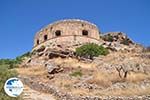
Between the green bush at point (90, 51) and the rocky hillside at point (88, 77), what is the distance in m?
1.04

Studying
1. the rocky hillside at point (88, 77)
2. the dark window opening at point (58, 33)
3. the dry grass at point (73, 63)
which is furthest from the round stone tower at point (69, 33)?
A: the dry grass at point (73, 63)

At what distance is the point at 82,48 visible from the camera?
41.8m

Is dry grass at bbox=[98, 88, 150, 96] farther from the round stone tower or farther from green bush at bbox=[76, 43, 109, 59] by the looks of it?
the round stone tower

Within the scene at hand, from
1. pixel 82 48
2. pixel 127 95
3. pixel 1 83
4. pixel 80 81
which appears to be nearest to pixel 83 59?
pixel 82 48

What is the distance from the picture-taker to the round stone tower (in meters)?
47.7

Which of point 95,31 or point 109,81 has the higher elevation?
point 95,31

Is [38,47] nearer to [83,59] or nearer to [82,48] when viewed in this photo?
[82,48]

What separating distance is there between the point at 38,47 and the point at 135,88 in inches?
1099

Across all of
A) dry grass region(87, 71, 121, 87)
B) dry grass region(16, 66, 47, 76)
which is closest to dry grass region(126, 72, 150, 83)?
dry grass region(87, 71, 121, 87)

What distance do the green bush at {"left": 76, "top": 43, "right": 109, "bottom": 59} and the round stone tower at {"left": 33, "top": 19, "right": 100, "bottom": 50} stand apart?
5071mm

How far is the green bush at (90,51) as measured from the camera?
1592 inches

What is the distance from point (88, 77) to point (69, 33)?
849 inches

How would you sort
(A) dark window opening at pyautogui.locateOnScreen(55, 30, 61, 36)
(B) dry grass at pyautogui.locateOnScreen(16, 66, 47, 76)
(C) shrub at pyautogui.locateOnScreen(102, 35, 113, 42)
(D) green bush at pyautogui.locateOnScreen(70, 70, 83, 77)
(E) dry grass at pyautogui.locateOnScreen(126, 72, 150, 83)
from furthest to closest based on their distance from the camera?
(C) shrub at pyautogui.locateOnScreen(102, 35, 113, 42)
(A) dark window opening at pyautogui.locateOnScreen(55, 30, 61, 36)
(B) dry grass at pyautogui.locateOnScreen(16, 66, 47, 76)
(D) green bush at pyautogui.locateOnScreen(70, 70, 83, 77)
(E) dry grass at pyautogui.locateOnScreen(126, 72, 150, 83)

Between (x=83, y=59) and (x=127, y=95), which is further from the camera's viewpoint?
(x=83, y=59)
